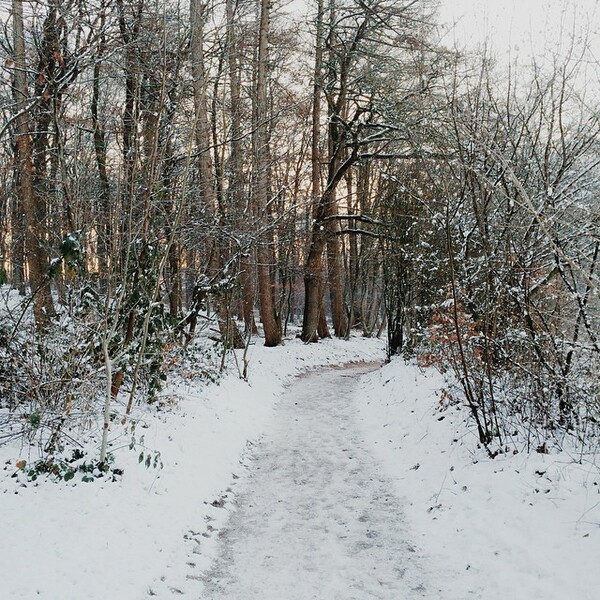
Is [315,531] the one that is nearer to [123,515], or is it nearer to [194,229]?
[123,515]

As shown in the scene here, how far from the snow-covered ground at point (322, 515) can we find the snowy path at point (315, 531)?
25mm

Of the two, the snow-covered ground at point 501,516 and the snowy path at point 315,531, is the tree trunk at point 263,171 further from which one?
the snow-covered ground at point 501,516

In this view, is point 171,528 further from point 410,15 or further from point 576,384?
point 410,15

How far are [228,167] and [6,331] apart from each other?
7.19 meters

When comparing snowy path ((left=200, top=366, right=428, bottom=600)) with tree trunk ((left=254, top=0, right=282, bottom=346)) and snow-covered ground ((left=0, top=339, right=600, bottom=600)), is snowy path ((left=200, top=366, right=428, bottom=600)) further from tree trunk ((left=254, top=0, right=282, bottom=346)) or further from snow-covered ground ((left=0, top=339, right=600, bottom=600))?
tree trunk ((left=254, top=0, right=282, bottom=346))

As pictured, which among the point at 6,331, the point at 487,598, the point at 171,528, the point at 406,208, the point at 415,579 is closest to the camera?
the point at 487,598

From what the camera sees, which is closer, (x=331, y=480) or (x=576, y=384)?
(x=576, y=384)

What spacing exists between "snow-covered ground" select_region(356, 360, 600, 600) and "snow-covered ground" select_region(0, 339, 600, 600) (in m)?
0.01

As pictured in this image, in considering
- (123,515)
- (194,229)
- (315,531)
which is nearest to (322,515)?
(315,531)

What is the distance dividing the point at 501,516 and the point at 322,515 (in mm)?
1758

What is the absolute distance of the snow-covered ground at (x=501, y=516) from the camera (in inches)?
147

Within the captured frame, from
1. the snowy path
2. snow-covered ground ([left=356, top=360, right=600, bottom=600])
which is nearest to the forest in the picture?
snow-covered ground ([left=356, top=360, right=600, bottom=600])

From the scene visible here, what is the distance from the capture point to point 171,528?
4758mm

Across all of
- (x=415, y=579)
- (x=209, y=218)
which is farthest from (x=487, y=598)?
(x=209, y=218)
